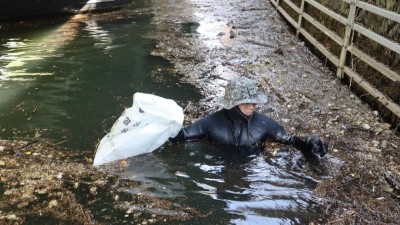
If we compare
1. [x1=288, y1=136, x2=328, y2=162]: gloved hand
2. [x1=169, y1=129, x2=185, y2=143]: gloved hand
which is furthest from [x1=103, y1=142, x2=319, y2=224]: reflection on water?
[x1=288, y1=136, x2=328, y2=162]: gloved hand

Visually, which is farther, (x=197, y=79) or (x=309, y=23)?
(x=309, y=23)

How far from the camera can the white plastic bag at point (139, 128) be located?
178 inches

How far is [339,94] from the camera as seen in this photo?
689 centimetres

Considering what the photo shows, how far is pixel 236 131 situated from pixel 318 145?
94 centimetres

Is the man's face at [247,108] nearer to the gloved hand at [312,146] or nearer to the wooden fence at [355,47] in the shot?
the gloved hand at [312,146]

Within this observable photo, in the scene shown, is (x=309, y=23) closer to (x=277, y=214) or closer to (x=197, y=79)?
(x=197, y=79)

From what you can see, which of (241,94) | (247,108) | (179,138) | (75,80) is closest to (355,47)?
(247,108)

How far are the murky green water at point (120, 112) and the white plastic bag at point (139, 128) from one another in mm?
236

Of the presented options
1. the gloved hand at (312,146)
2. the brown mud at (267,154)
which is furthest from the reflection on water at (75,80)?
the gloved hand at (312,146)

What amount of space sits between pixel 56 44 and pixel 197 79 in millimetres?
4693

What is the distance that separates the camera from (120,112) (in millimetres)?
6289

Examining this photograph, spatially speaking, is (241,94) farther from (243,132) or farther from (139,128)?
(139,128)

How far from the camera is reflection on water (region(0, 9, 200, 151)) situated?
19.1ft

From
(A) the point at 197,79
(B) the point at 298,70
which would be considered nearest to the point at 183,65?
(A) the point at 197,79
